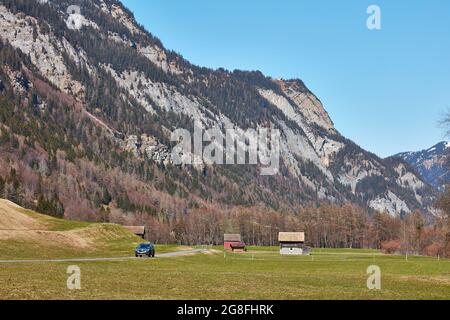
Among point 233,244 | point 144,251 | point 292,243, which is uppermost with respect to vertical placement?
point 144,251

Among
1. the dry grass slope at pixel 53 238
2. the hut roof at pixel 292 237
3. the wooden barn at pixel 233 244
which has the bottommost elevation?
the wooden barn at pixel 233 244

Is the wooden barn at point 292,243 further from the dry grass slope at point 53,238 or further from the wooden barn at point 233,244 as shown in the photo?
the dry grass slope at point 53,238

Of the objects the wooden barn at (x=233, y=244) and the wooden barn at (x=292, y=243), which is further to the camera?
the wooden barn at (x=233, y=244)

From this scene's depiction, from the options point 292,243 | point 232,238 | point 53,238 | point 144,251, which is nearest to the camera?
point 144,251

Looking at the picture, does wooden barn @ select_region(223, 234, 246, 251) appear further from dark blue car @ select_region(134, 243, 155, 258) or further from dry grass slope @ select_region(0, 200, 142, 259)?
dark blue car @ select_region(134, 243, 155, 258)

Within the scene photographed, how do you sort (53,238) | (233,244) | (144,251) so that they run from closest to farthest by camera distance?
(144,251), (53,238), (233,244)

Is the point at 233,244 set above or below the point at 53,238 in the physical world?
below

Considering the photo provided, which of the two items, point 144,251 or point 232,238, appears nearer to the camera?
point 144,251

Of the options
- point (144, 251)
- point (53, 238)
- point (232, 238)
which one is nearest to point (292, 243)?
point (232, 238)

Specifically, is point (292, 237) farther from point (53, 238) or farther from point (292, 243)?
point (53, 238)

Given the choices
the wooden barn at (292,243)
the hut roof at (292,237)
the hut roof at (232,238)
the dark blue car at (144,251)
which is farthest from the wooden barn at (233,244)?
the dark blue car at (144,251)
